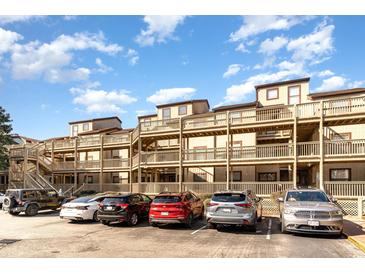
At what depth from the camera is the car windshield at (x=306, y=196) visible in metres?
12.3

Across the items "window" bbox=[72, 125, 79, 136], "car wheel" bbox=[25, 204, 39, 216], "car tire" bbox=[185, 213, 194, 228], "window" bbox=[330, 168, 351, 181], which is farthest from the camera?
"window" bbox=[72, 125, 79, 136]

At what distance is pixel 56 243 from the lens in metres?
9.94

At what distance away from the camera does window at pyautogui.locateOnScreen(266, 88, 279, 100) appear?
2784 cm

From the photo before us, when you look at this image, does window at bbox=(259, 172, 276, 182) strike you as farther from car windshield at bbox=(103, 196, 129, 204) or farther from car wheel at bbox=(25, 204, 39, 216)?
car wheel at bbox=(25, 204, 39, 216)

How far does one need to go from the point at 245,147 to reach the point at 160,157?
27.5 feet

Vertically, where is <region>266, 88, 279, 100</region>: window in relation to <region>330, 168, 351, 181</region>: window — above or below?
above

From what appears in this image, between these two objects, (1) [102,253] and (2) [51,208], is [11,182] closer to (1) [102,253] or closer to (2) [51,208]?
(2) [51,208]

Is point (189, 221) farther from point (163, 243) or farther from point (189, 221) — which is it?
point (163, 243)

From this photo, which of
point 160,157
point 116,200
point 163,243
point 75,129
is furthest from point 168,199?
point 75,129

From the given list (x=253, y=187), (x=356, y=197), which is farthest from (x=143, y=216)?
(x=356, y=197)

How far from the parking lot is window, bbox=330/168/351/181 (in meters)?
13.0

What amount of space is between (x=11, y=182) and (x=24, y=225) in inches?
853

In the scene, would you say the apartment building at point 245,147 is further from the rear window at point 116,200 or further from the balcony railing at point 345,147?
the rear window at point 116,200

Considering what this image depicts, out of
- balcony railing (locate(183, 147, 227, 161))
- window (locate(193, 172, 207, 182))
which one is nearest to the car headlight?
balcony railing (locate(183, 147, 227, 161))
